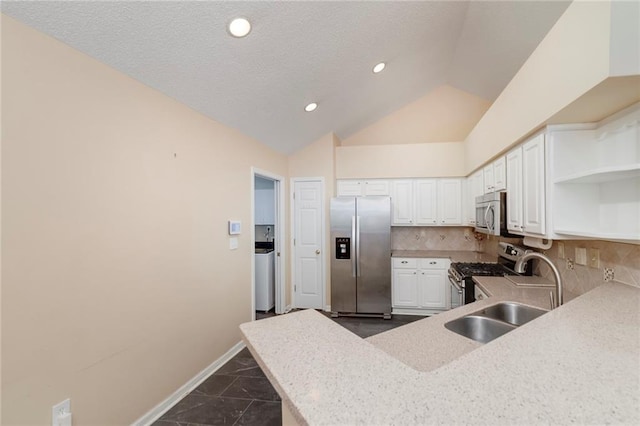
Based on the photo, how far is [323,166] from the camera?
169 inches

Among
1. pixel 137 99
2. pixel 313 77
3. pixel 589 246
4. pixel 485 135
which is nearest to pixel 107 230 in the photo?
pixel 137 99

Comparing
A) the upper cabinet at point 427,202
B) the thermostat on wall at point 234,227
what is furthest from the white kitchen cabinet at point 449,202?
the thermostat on wall at point 234,227

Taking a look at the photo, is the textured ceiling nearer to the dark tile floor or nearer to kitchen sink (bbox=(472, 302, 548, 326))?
kitchen sink (bbox=(472, 302, 548, 326))

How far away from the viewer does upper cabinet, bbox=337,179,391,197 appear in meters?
4.37

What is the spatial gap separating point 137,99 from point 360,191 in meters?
3.20

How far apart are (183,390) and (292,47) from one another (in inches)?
115

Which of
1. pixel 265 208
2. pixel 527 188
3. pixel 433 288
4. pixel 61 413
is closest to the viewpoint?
pixel 61 413

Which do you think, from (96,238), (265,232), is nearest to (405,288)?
(265,232)

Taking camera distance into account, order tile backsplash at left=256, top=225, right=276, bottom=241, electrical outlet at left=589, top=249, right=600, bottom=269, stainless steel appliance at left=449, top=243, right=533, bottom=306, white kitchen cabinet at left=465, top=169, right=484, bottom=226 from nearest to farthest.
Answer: electrical outlet at left=589, top=249, right=600, bottom=269, stainless steel appliance at left=449, top=243, right=533, bottom=306, white kitchen cabinet at left=465, top=169, right=484, bottom=226, tile backsplash at left=256, top=225, right=276, bottom=241

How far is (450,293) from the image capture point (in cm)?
372

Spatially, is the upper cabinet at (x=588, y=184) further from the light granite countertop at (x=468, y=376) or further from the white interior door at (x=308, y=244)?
the white interior door at (x=308, y=244)

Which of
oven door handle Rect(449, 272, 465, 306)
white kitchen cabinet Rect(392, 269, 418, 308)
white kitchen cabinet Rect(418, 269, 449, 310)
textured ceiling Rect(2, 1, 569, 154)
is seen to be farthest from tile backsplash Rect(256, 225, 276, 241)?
oven door handle Rect(449, 272, 465, 306)

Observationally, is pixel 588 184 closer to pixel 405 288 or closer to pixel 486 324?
pixel 486 324

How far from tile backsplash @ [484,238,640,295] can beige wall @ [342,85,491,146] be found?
8.90 ft
